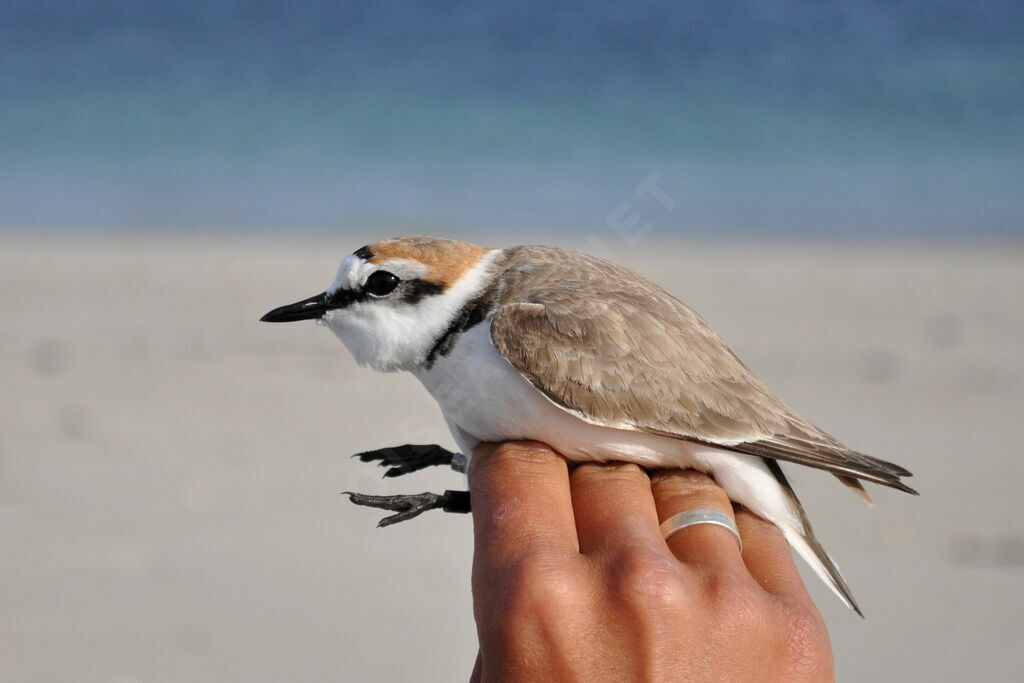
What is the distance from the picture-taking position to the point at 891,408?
865cm

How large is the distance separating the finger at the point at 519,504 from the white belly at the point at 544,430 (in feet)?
0.30

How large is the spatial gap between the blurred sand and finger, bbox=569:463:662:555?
1907 mm

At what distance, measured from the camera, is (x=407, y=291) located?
341cm

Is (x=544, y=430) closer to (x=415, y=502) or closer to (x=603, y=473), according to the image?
(x=603, y=473)

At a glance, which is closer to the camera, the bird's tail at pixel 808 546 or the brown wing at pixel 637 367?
the brown wing at pixel 637 367

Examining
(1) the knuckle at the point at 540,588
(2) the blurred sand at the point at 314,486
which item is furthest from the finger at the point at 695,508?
(2) the blurred sand at the point at 314,486

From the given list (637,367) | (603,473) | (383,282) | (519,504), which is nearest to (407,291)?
(383,282)

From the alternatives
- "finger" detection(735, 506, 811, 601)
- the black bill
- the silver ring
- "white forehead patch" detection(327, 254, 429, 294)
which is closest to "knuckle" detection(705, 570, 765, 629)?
"finger" detection(735, 506, 811, 601)

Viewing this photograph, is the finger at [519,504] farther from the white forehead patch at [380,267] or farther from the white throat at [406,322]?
the white forehead patch at [380,267]

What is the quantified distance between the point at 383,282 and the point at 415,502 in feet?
2.45

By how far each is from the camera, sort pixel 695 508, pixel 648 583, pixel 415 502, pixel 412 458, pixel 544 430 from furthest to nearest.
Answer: pixel 412 458 < pixel 415 502 < pixel 544 430 < pixel 695 508 < pixel 648 583

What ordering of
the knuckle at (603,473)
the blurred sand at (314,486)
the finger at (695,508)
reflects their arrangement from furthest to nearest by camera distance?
the blurred sand at (314,486)
the knuckle at (603,473)
the finger at (695,508)

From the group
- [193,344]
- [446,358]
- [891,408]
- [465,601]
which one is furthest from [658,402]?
[193,344]

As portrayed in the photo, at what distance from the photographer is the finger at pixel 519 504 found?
2.45 metres
